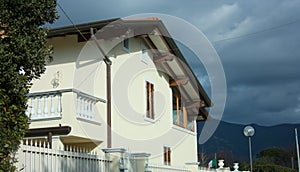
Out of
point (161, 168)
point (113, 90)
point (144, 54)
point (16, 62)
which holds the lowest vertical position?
point (161, 168)

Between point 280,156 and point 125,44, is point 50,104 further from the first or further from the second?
point 280,156

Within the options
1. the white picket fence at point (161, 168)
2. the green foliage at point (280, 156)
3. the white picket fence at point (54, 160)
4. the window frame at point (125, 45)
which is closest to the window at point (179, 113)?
the window frame at point (125, 45)

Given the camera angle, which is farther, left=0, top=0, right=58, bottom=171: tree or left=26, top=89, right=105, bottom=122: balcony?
left=26, top=89, right=105, bottom=122: balcony

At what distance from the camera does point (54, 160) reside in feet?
25.9

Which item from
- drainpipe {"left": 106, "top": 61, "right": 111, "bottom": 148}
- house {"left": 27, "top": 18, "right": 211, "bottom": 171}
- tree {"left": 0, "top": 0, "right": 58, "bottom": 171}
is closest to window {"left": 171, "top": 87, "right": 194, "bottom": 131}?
house {"left": 27, "top": 18, "right": 211, "bottom": 171}

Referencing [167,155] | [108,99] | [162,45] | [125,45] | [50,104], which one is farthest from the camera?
[167,155]

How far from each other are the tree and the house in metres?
4.07

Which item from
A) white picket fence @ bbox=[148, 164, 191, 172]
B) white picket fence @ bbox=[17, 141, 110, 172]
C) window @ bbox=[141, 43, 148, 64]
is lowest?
white picket fence @ bbox=[148, 164, 191, 172]

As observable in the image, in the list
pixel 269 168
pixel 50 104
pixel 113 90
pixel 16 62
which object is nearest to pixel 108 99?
pixel 113 90

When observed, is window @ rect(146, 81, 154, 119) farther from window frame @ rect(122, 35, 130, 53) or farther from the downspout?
the downspout

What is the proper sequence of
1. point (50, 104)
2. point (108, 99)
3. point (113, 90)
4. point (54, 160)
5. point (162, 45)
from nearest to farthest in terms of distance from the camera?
point (54, 160)
point (50, 104)
point (108, 99)
point (113, 90)
point (162, 45)

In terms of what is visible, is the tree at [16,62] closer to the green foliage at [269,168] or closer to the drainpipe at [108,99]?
the drainpipe at [108,99]

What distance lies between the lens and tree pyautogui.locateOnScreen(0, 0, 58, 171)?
237 inches

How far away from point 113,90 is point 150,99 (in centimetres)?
336
